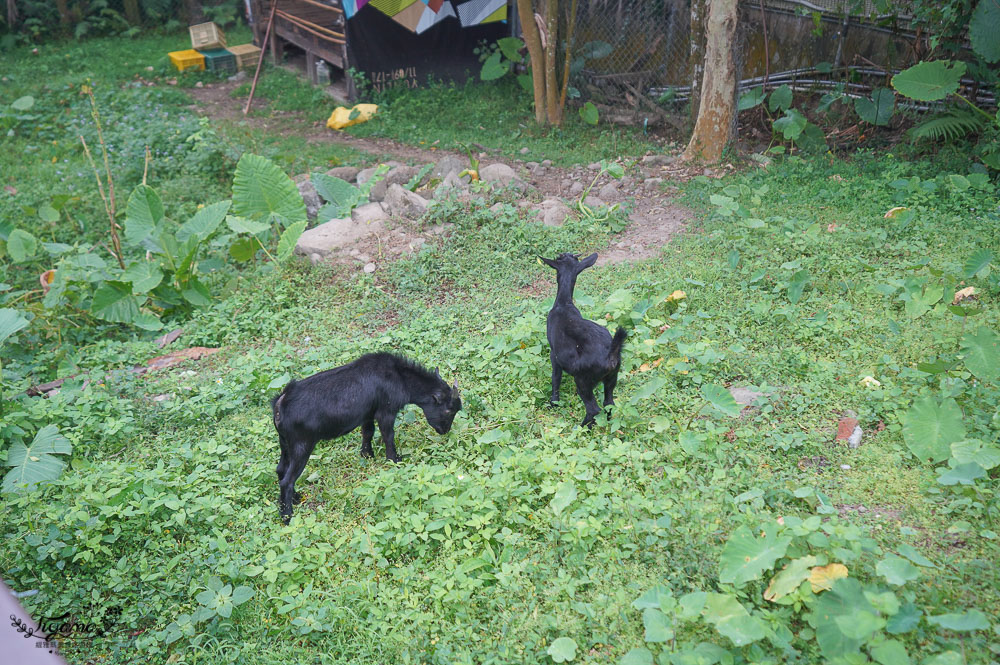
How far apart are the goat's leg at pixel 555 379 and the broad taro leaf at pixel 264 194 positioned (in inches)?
156

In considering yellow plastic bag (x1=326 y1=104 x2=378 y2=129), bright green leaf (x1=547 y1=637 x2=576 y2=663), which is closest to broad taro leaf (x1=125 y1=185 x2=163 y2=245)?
yellow plastic bag (x1=326 y1=104 x2=378 y2=129)

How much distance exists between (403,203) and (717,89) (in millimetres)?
3814

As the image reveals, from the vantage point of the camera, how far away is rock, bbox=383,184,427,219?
7.80m

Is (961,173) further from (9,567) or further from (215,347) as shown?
(9,567)

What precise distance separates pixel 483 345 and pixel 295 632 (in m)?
2.56

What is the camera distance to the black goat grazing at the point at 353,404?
4.02 m

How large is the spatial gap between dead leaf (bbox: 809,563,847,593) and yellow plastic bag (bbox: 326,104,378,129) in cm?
1022

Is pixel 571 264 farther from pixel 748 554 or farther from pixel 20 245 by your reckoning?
pixel 20 245

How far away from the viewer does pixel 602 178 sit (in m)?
8.72

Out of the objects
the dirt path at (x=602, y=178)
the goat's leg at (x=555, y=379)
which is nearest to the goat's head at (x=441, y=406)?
the goat's leg at (x=555, y=379)

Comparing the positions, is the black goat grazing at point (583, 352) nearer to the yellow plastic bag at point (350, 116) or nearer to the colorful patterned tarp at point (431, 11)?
the yellow plastic bag at point (350, 116)

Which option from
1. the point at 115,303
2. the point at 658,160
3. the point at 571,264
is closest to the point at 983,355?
the point at 571,264

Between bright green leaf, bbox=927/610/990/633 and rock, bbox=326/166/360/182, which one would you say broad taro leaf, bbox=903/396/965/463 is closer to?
bright green leaf, bbox=927/610/990/633

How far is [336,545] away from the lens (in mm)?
3660
